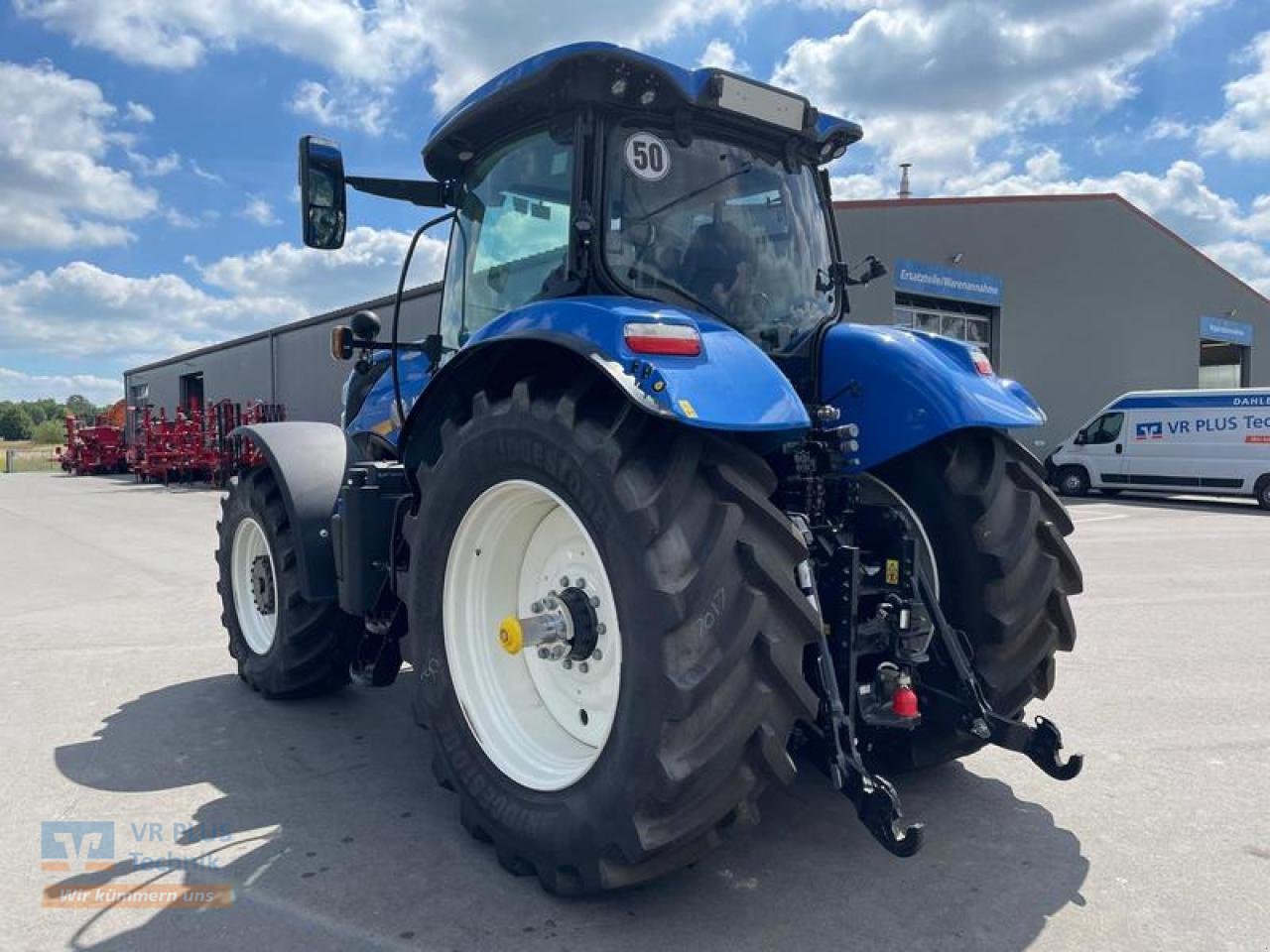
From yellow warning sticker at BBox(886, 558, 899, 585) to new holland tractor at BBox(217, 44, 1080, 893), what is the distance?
0.01 meters

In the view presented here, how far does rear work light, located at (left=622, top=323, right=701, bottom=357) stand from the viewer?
2.51 metres

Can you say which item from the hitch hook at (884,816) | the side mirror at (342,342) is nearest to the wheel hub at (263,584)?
the side mirror at (342,342)

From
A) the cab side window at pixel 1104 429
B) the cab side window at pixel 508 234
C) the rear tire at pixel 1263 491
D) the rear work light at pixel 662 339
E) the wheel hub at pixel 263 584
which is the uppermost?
the cab side window at pixel 508 234

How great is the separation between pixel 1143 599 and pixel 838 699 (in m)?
6.10

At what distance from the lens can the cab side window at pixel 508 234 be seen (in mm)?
3328

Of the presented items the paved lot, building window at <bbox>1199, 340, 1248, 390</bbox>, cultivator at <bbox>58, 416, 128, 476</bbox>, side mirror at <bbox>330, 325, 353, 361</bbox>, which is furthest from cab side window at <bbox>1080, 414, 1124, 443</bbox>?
cultivator at <bbox>58, 416, 128, 476</bbox>

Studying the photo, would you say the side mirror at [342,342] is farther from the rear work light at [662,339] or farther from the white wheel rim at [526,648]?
the rear work light at [662,339]

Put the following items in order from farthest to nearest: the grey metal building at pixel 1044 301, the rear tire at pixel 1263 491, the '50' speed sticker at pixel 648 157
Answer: the grey metal building at pixel 1044 301 < the rear tire at pixel 1263 491 < the '50' speed sticker at pixel 648 157

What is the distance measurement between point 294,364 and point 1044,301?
20.6 m

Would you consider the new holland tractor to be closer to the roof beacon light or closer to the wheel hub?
the roof beacon light

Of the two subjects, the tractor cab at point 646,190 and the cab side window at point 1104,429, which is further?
the cab side window at point 1104,429

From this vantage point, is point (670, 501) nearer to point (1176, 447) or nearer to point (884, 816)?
point (884, 816)

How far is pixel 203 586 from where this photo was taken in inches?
327

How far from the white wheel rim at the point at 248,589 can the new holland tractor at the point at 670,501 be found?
1.19 m
